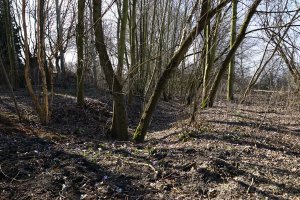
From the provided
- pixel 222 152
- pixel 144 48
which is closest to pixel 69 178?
pixel 222 152

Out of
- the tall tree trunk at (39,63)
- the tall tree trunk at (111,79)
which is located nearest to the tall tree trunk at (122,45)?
the tall tree trunk at (111,79)

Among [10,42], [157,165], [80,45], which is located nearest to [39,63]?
[80,45]

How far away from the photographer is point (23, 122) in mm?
7863

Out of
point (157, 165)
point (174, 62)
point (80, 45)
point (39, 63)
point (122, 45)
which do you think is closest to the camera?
point (157, 165)

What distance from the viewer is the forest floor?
3887 millimetres

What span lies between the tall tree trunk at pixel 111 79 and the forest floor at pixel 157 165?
419 millimetres

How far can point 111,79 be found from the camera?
6523 millimetres

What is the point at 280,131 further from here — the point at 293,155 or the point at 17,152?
the point at 17,152

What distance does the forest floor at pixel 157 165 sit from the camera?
3.89 meters

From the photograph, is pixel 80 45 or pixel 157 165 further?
pixel 80 45

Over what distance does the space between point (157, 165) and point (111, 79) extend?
7.90 feet

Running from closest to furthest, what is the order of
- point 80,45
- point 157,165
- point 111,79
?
point 157,165 < point 111,79 < point 80,45

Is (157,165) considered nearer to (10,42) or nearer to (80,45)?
(80,45)

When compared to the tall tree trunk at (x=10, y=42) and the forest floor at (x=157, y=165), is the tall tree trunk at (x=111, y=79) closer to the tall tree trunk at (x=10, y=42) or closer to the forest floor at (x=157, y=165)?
the forest floor at (x=157, y=165)
